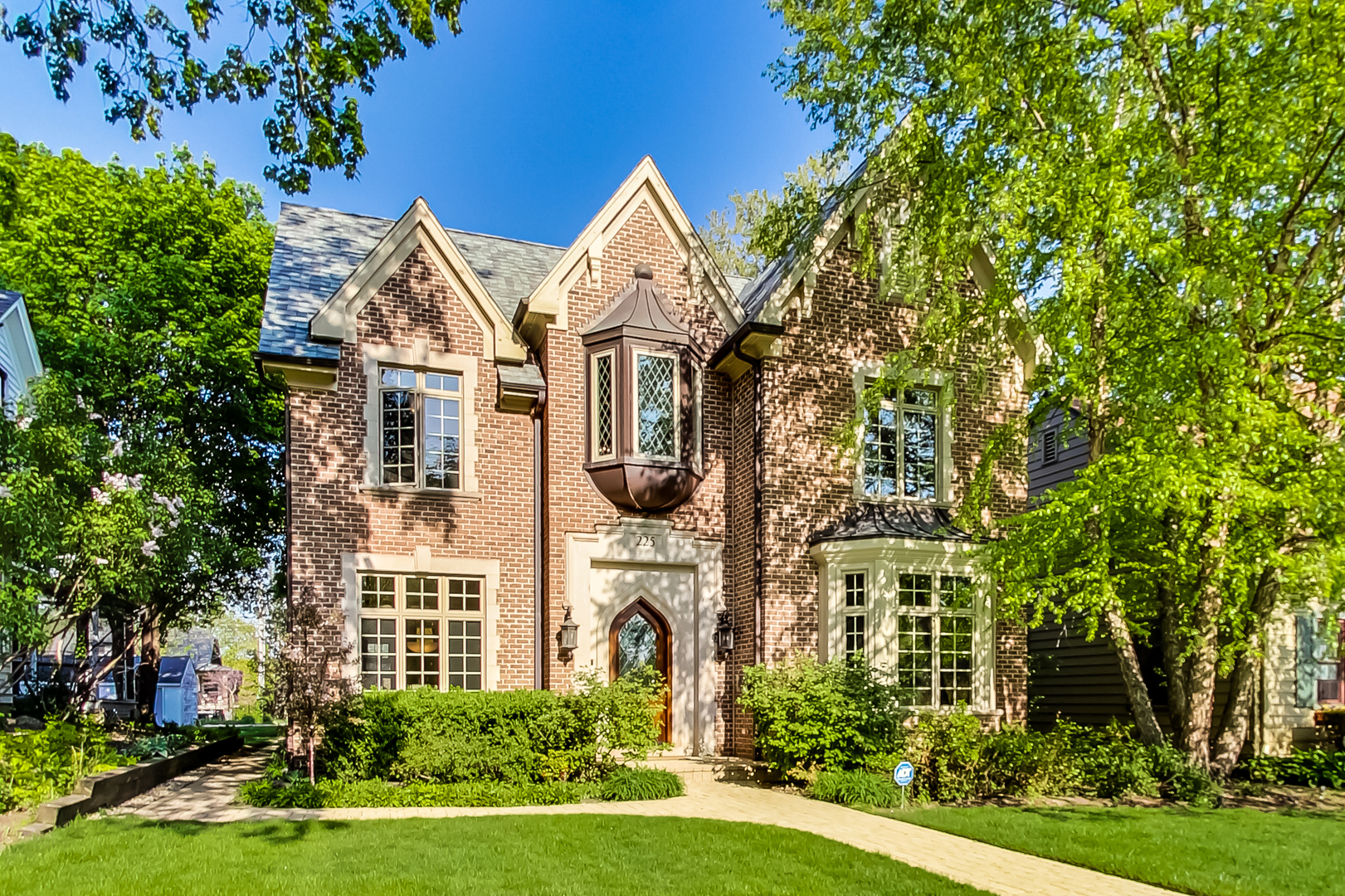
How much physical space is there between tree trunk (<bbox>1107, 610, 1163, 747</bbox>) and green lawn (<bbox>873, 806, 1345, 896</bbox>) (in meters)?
1.60

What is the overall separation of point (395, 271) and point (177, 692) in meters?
23.1

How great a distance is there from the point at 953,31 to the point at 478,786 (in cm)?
1132

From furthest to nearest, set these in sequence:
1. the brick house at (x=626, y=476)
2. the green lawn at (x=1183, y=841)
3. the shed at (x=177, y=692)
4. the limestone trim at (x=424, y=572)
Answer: the shed at (x=177, y=692) → the brick house at (x=626, y=476) → the limestone trim at (x=424, y=572) → the green lawn at (x=1183, y=841)

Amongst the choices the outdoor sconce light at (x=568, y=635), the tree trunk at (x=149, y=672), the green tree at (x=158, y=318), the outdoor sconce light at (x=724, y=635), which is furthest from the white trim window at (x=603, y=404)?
the tree trunk at (x=149, y=672)

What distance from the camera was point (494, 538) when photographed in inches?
545

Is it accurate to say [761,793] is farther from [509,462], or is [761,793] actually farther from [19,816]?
[19,816]

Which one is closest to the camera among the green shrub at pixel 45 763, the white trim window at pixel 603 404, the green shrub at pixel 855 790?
the green shrub at pixel 45 763

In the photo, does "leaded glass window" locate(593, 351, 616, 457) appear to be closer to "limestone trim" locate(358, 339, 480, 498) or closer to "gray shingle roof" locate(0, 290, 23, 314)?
"limestone trim" locate(358, 339, 480, 498)

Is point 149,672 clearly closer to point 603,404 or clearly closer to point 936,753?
point 603,404

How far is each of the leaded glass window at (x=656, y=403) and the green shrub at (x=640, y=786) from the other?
4691 mm

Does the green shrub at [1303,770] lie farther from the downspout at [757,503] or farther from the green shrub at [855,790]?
the downspout at [757,503]

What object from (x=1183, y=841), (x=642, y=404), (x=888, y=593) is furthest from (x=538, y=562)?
(x=1183, y=841)

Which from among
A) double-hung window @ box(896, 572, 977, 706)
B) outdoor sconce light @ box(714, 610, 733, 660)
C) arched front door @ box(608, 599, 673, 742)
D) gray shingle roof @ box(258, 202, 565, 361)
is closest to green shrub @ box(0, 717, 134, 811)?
gray shingle roof @ box(258, 202, 565, 361)

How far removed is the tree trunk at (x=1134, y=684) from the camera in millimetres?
12188
